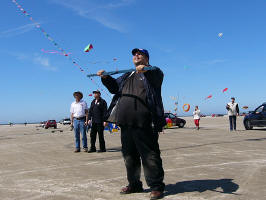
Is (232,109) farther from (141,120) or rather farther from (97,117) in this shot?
(141,120)

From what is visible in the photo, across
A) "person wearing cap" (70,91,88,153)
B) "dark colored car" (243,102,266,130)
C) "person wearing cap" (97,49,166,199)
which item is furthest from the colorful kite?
"dark colored car" (243,102,266,130)

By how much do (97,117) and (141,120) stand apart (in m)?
5.09

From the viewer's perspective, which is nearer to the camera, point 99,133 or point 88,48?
point 99,133

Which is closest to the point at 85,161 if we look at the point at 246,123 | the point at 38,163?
the point at 38,163

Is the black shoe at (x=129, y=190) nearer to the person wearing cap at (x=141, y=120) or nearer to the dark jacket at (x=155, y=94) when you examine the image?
the person wearing cap at (x=141, y=120)

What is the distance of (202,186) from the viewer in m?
4.01

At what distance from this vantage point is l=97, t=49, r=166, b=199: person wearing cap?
3.61 metres

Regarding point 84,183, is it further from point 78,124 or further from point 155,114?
point 78,124

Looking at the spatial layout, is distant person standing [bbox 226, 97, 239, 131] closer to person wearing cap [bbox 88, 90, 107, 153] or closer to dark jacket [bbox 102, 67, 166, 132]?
person wearing cap [bbox 88, 90, 107, 153]

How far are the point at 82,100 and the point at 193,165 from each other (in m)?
4.49

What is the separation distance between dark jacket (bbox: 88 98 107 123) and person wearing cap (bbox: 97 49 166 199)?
4.68 metres

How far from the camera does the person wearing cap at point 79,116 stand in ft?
28.7

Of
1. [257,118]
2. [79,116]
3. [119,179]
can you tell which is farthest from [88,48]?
[257,118]

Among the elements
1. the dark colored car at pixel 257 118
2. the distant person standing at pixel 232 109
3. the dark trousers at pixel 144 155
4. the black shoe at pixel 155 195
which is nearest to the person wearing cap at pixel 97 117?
the dark trousers at pixel 144 155
